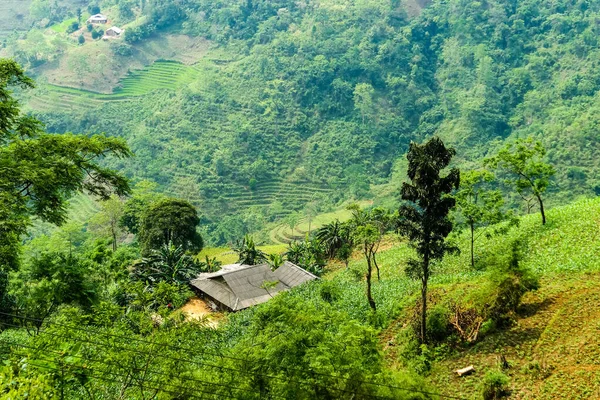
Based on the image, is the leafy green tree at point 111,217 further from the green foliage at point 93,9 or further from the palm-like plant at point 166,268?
the green foliage at point 93,9

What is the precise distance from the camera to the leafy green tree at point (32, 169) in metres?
14.9

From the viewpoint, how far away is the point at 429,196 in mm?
17031

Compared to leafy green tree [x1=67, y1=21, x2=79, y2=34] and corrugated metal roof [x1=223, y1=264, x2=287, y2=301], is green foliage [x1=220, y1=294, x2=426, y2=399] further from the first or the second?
leafy green tree [x1=67, y1=21, x2=79, y2=34]

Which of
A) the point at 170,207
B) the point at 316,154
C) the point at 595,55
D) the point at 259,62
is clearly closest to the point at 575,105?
the point at 595,55

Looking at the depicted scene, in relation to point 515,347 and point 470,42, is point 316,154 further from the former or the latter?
point 515,347

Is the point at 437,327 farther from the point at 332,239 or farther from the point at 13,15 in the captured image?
the point at 13,15

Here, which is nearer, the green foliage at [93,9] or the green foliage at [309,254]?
the green foliage at [309,254]

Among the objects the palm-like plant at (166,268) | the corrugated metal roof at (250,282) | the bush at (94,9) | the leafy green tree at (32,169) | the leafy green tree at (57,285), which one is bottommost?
the bush at (94,9)

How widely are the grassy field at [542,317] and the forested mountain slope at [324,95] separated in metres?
38.6

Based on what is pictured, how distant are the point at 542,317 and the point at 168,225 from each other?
29.3 metres

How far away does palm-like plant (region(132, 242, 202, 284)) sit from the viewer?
32875 mm

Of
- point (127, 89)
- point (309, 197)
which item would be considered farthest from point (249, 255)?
point (127, 89)

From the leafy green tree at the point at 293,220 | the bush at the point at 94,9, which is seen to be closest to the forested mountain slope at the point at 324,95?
the leafy green tree at the point at 293,220

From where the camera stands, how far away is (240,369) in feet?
40.5
